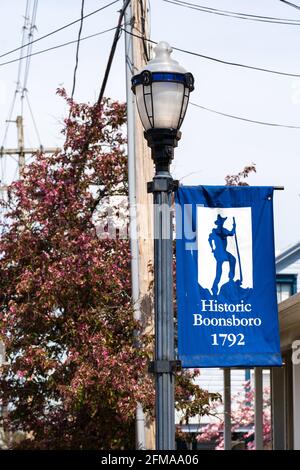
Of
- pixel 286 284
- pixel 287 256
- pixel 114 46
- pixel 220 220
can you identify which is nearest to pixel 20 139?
pixel 287 256

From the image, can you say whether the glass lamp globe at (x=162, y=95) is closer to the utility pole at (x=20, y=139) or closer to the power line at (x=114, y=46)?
the power line at (x=114, y=46)

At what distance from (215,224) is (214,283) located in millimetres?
762

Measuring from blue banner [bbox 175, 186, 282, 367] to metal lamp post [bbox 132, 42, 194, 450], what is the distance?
149cm

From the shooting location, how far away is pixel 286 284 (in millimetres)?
28609

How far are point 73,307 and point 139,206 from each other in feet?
6.03

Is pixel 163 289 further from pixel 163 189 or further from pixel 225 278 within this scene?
pixel 225 278

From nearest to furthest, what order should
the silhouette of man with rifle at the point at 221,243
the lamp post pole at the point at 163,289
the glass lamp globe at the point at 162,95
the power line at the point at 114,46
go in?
1. the lamp post pole at the point at 163,289
2. the glass lamp globe at the point at 162,95
3. the silhouette of man with rifle at the point at 221,243
4. the power line at the point at 114,46

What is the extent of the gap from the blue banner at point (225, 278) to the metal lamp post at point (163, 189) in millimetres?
1489

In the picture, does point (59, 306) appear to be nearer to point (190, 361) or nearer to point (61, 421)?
point (61, 421)

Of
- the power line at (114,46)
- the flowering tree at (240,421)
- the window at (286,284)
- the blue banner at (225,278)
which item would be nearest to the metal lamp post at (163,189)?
the blue banner at (225,278)

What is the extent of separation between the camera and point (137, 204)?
12.6 metres

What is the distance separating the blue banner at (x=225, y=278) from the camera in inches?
383

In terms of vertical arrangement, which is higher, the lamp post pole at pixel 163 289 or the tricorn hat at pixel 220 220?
the tricorn hat at pixel 220 220
